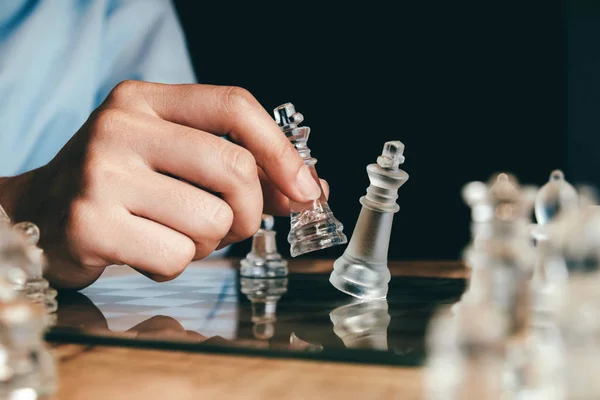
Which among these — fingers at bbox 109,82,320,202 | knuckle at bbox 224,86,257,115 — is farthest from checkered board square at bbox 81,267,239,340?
knuckle at bbox 224,86,257,115

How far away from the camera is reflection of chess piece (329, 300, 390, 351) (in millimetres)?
726

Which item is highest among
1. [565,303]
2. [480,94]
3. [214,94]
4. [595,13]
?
[595,13]

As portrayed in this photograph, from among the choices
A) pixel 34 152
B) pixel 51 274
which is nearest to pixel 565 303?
pixel 51 274

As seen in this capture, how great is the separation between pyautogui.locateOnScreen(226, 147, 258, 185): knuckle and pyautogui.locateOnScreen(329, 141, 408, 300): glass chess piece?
216 millimetres

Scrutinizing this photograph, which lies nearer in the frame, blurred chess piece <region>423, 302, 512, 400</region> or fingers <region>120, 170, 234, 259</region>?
blurred chess piece <region>423, 302, 512, 400</region>

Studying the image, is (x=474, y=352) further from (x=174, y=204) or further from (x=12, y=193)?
(x=12, y=193)

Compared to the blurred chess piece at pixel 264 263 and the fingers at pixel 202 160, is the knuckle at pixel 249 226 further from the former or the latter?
the blurred chess piece at pixel 264 263

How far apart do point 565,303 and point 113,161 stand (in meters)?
0.98

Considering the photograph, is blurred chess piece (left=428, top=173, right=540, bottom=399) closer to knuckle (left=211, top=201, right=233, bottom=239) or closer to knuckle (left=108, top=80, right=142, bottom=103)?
knuckle (left=211, top=201, right=233, bottom=239)

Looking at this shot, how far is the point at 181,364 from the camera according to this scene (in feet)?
2.16

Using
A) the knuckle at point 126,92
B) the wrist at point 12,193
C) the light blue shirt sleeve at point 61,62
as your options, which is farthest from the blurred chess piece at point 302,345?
the light blue shirt sleeve at point 61,62

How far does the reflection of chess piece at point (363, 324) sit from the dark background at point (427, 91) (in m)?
1.95

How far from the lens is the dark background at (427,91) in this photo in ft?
9.46

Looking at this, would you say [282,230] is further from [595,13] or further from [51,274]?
[51,274]
